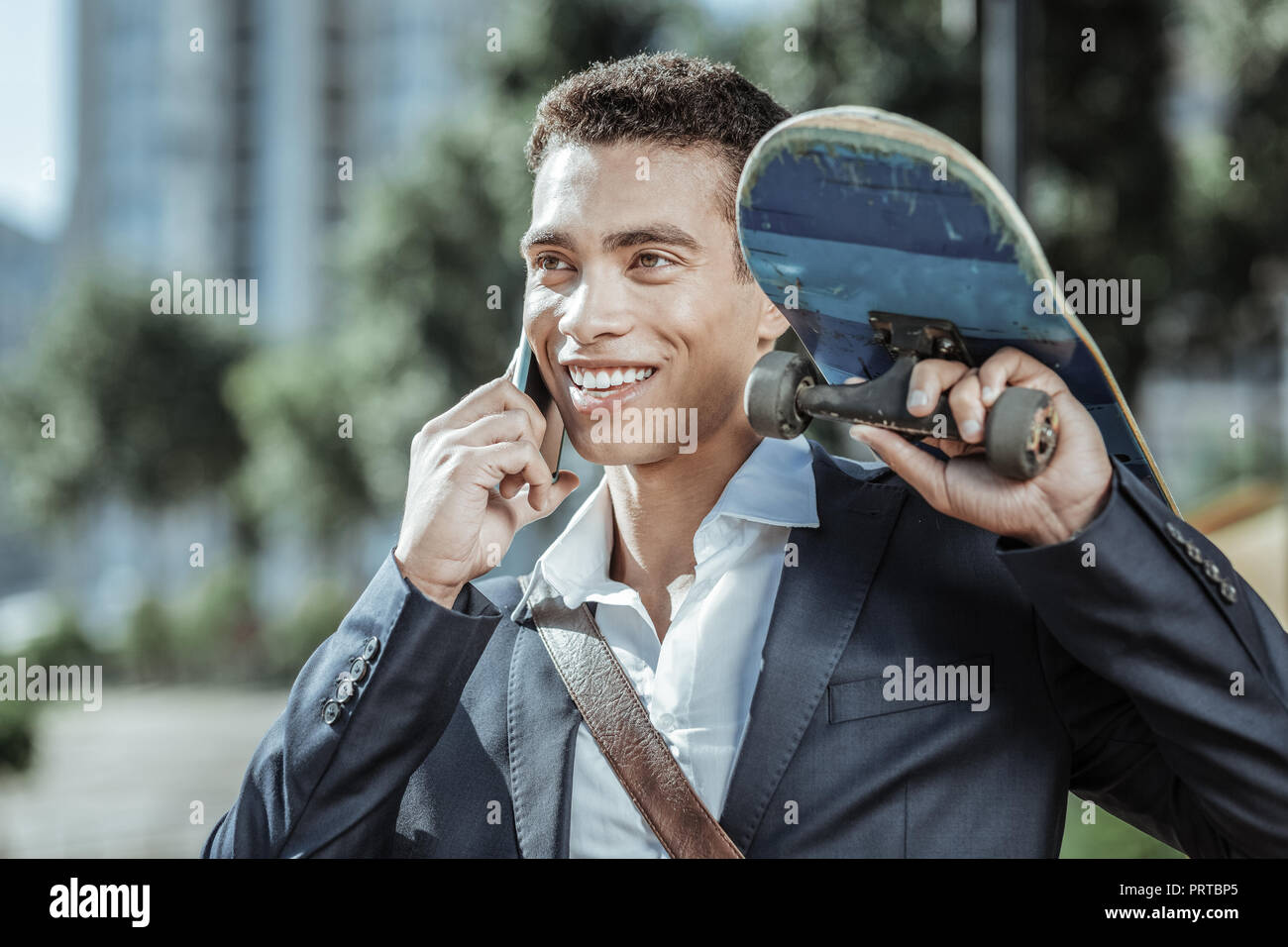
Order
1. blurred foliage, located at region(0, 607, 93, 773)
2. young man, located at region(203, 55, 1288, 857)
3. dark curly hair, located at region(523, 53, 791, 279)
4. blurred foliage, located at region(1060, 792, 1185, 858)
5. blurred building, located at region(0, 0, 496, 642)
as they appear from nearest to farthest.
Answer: young man, located at region(203, 55, 1288, 857) < dark curly hair, located at region(523, 53, 791, 279) < blurred foliage, located at region(1060, 792, 1185, 858) < blurred foliage, located at region(0, 607, 93, 773) < blurred building, located at region(0, 0, 496, 642)

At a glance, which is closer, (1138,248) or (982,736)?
(982,736)

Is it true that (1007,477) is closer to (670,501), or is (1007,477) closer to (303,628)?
(670,501)

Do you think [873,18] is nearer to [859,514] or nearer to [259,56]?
[859,514]

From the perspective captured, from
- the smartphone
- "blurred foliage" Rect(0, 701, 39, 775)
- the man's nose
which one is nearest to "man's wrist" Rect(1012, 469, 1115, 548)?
the man's nose

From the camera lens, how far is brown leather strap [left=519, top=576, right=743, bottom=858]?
2023 millimetres

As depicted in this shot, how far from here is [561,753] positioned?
2201mm

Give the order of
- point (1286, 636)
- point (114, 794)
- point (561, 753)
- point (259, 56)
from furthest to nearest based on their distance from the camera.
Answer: point (259, 56), point (114, 794), point (561, 753), point (1286, 636)

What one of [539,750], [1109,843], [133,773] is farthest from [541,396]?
[133,773]

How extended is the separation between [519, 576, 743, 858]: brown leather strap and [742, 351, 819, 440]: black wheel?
54cm

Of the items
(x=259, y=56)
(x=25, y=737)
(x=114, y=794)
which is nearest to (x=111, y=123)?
(x=259, y=56)

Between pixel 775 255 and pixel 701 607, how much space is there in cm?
63

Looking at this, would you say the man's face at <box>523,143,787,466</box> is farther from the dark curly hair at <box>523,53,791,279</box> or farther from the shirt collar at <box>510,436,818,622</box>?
the shirt collar at <box>510,436,818,622</box>

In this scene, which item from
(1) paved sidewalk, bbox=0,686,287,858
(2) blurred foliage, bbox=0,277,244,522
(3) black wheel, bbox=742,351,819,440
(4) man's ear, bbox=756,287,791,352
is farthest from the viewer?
(2) blurred foliage, bbox=0,277,244,522
